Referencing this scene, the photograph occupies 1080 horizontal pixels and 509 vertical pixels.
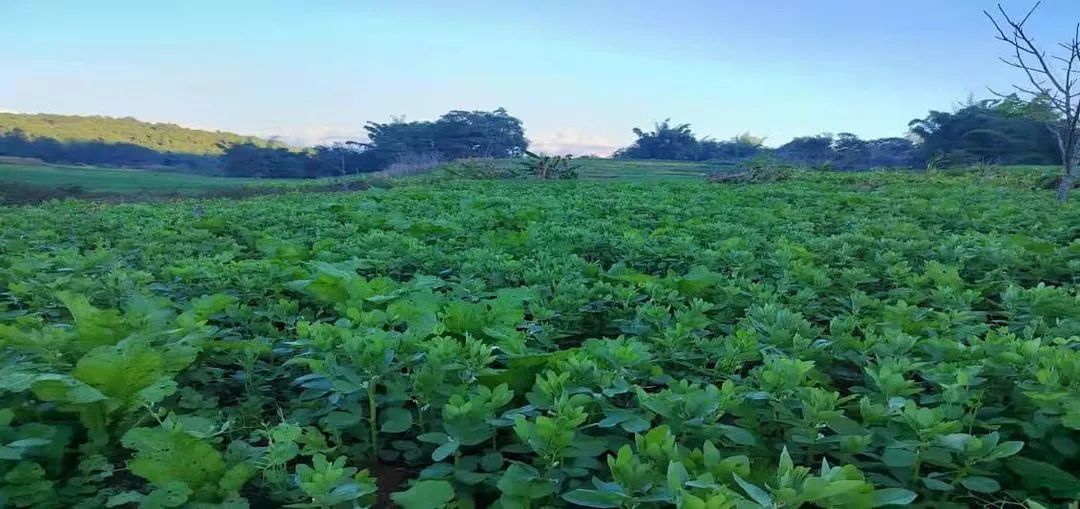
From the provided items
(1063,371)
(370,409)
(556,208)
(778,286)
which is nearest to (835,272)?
(778,286)

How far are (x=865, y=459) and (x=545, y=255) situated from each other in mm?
2625

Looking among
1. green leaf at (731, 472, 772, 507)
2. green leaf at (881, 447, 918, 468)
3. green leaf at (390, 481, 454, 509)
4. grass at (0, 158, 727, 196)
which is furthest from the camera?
grass at (0, 158, 727, 196)

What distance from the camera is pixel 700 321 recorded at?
254 cm

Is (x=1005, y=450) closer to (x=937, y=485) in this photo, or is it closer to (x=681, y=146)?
(x=937, y=485)

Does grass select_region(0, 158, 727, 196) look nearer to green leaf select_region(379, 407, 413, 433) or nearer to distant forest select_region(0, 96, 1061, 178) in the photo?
distant forest select_region(0, 96, 1061, 178)

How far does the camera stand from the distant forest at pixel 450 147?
143 ft

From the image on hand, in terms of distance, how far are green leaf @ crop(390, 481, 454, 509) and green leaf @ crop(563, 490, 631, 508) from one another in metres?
0.30

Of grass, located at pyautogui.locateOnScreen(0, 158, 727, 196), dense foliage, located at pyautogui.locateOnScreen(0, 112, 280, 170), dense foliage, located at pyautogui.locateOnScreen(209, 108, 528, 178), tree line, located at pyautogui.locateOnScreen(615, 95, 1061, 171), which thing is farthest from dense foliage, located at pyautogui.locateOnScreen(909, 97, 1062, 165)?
dense foliage, located at pyautogui.locateOnScreen(0, 112, 280, 170)

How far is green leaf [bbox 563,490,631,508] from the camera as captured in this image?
4.33ft

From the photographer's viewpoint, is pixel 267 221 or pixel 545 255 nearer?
pixel 545 255

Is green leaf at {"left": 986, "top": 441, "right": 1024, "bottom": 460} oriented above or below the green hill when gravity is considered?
below

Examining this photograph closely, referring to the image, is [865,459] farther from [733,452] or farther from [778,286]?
[778,286]

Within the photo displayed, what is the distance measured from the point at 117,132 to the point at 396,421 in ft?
298

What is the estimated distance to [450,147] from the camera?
211 feet
